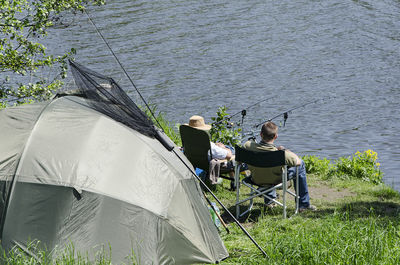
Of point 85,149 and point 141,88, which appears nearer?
point 85,149

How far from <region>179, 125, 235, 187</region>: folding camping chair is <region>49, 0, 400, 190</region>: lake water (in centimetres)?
391

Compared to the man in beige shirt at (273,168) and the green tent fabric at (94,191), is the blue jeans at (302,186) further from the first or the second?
the green tent fabric at (94,191)

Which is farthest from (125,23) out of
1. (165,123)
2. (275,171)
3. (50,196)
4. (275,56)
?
(50,196)

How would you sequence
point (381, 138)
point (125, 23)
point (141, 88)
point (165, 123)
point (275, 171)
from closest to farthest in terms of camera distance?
point (275, 171) < point (165, 123) < point (381, 138) < point (141, 88) < point (125, 23)

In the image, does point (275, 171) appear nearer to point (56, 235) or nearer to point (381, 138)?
point (56, 235)

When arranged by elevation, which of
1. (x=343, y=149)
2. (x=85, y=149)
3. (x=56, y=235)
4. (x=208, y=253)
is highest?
(x=85, y=149)

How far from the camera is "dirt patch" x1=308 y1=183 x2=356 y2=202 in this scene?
28.1 feet

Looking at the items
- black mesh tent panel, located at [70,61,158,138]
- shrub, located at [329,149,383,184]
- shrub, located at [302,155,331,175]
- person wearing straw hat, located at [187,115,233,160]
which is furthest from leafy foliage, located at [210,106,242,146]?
black mesh tent panel, located at [70,61,158,138]

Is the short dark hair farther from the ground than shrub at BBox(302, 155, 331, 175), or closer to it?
farther from the ground

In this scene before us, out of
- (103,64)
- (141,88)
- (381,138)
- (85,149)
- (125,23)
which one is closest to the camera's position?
(85,149)

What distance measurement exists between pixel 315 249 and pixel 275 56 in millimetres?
14060

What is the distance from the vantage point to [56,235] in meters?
5.57

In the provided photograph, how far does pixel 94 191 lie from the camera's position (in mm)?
5703

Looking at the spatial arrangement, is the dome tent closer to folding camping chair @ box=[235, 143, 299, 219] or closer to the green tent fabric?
the green tent fabric
